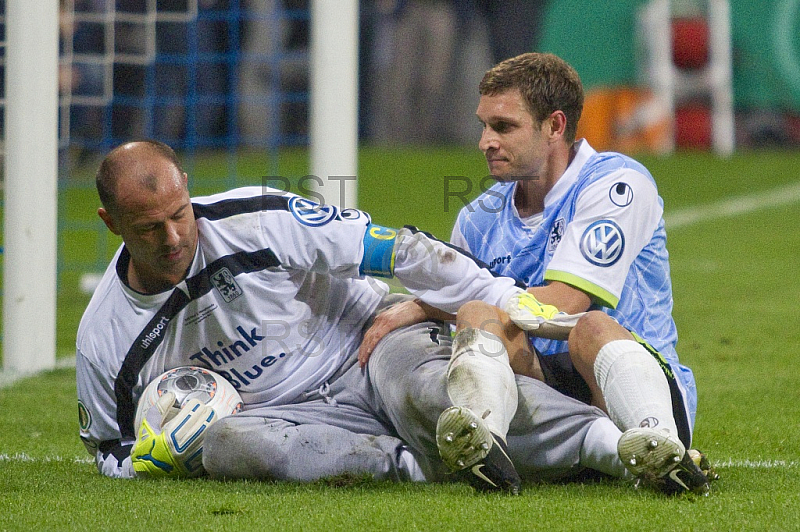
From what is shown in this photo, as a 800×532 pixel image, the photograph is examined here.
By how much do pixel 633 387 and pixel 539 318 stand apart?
0.35m

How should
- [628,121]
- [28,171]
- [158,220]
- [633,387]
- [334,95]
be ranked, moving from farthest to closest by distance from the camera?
[628,121], [334,95], [28,171], [158,220], [633,387]

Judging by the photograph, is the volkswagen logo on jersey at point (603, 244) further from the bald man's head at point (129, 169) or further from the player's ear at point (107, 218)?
the player's ear at point (107, 218)

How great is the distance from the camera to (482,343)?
3215mm

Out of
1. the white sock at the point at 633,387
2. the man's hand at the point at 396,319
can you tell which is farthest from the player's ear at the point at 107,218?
the white sock at the point at 633,387

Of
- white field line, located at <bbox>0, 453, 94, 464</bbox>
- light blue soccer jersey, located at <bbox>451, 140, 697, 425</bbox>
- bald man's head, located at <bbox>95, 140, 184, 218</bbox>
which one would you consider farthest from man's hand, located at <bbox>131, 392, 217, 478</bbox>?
light blue soccer jersey, located at <bbox>451, 140, 697, 425</bbox>

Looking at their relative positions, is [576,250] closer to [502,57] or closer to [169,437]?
[169,437]

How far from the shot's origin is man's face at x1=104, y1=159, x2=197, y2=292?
3314mm

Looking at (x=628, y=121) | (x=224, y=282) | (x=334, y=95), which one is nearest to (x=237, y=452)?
(x=224, y=282)

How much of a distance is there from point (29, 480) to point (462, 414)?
56.8 inches

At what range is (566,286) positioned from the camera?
135 inches

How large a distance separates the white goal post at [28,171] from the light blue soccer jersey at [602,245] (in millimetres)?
2480

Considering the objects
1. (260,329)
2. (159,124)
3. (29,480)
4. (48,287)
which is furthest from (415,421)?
(159,124)

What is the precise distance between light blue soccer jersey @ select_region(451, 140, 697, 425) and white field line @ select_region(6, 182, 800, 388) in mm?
7296

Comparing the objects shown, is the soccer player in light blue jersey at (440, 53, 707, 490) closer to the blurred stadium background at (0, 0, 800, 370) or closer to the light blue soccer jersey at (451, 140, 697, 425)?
the light blue soccer jersey at (451, 140, 697, 425)
